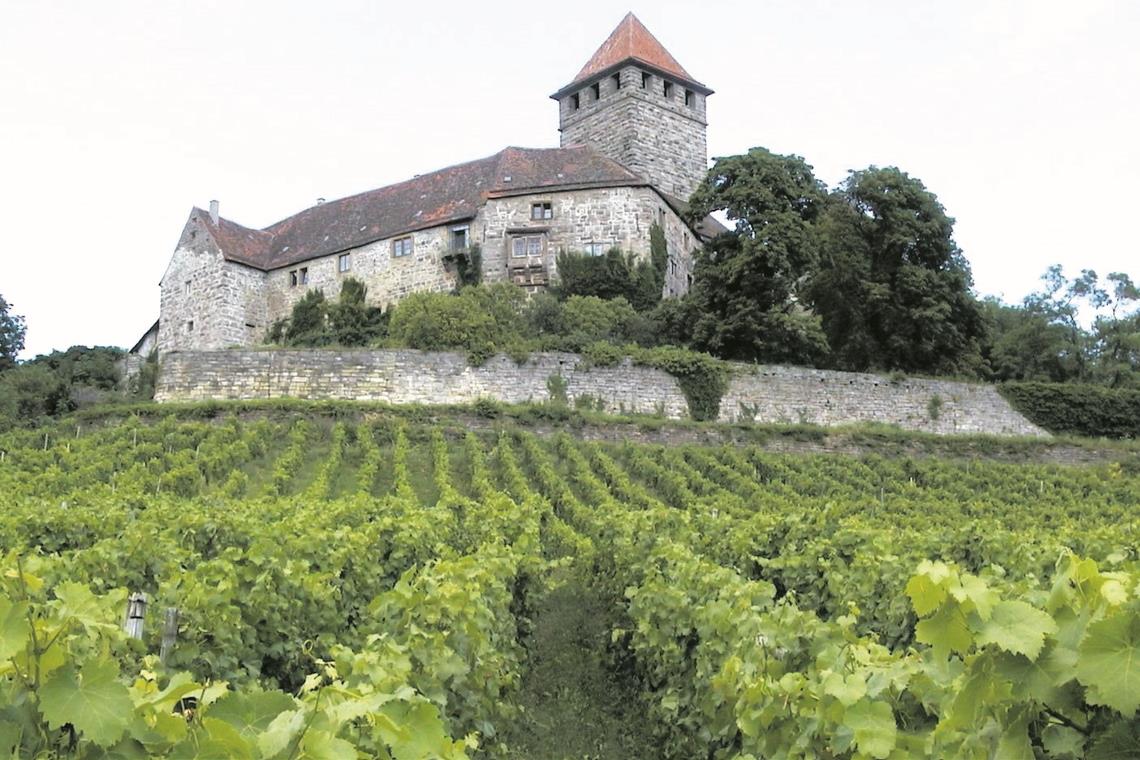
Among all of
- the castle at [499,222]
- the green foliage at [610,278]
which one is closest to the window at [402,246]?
the castle at [499,222]

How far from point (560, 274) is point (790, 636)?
120 feet

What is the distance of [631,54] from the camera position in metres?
51.3

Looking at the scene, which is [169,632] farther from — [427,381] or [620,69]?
[620,69]

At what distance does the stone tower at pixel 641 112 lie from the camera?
165ft

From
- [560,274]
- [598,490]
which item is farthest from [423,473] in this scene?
[560,274]

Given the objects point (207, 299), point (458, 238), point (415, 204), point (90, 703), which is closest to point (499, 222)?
point (458, 238)

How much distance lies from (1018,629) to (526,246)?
41092 mm

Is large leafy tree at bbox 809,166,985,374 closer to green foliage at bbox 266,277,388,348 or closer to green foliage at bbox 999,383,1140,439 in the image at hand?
green foliage at bbox 999,383,1140,439

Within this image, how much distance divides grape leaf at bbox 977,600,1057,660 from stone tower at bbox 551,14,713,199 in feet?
154

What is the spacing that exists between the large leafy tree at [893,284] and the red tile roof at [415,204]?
701 centimetres

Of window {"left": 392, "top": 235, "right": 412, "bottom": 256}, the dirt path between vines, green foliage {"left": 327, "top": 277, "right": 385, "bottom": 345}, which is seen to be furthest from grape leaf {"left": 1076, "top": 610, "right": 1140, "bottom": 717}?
window {"left": 392, "top": 235, "right": 412, "bottom": 256}

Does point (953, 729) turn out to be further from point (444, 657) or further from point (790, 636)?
point (444, 657)

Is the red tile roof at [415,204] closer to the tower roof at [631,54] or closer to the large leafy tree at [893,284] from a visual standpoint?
the tower roof at [631,54]

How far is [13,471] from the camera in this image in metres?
23.2
